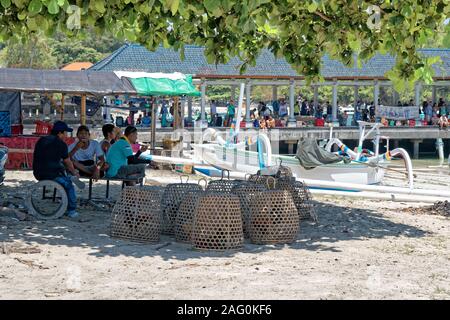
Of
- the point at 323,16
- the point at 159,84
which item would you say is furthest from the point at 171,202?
the point at 159,84

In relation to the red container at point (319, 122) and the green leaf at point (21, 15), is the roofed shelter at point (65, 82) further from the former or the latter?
the red container at point (319, 122)

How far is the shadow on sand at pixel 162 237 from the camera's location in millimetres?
9523

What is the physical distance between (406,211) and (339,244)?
5110mm

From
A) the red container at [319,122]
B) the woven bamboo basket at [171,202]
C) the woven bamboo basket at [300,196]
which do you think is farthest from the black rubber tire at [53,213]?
the red container at [319,122]

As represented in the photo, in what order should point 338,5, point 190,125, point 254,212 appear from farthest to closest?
point 190,125, point 338,5, point 254,212

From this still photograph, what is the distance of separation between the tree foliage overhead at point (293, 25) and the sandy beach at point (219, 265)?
2511mm

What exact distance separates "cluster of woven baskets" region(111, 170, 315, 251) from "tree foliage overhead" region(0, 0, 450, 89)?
2.10 m

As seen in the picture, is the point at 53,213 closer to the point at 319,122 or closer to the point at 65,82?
the point at 65,82

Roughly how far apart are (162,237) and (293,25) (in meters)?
3.48

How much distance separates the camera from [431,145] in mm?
48125

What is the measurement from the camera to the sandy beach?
7.64m

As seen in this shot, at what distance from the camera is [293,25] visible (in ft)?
37.0

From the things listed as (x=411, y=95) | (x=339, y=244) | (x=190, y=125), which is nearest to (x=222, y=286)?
(x=339, y=244)

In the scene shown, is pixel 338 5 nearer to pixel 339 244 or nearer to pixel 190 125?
pixel 339 244
